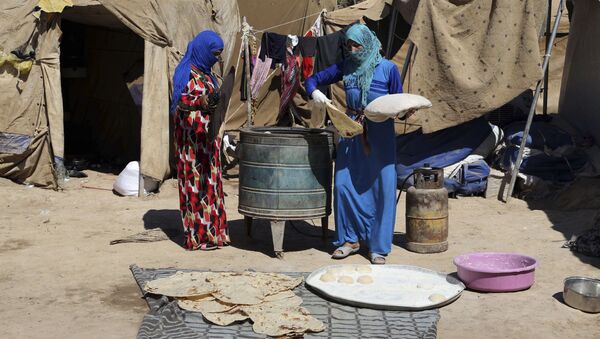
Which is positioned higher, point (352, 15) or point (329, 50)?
point (352, 15)

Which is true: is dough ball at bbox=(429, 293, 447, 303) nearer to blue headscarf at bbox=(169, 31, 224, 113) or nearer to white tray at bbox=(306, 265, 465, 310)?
white tray at bbox=(306, 265, 465, 310)

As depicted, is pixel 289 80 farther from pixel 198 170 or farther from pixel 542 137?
pixel 198 170

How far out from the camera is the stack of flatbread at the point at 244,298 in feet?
15.6

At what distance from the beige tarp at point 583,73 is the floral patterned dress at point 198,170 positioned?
4524mm

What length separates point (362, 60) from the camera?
6094 millimetres

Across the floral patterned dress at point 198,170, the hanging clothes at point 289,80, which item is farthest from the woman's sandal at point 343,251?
the hanging clothes at point 289,80

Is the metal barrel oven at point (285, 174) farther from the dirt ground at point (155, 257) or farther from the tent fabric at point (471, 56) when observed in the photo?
the tent fabric at point (471, 56)

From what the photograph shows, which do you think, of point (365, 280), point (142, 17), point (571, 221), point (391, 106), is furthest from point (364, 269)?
point (142, 17)

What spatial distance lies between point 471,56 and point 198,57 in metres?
3.59

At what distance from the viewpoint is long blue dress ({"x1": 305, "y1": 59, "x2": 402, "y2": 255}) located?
620 cm

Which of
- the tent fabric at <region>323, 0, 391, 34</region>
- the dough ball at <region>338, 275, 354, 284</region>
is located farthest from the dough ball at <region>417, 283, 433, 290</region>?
the tent fabric at <region>323, 0, 391, 34</region>

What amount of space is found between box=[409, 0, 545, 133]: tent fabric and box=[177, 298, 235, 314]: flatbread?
4.49 m

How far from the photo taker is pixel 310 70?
11.1 metres

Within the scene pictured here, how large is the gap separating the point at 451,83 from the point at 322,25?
11.5 feet
